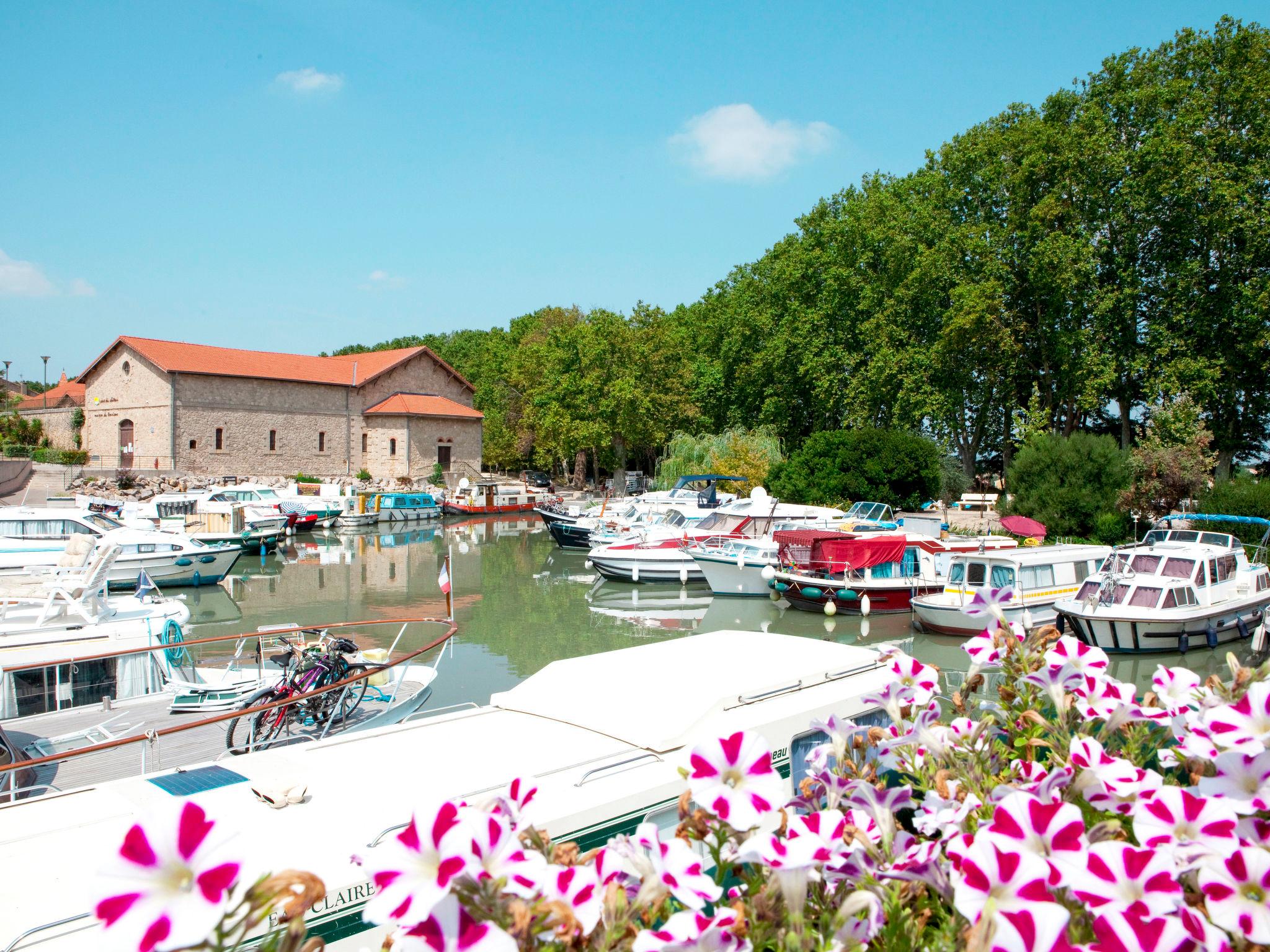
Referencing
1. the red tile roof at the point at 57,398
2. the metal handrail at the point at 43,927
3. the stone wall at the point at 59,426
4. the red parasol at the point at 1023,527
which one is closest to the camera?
the metal handrail at the point at 43,927

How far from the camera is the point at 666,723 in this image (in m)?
5.67

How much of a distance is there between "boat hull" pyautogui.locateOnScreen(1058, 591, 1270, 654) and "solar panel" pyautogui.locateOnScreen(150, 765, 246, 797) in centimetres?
1433

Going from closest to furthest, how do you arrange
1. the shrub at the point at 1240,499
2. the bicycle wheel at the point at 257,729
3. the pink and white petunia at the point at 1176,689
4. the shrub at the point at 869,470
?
the pink and white petunia at the point at 1176,689
the bicycle wheel at the point at 257,729
the shrub at the point at 1240,499
the shrub at the point at 869,470

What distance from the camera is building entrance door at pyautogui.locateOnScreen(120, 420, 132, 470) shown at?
2009 inches

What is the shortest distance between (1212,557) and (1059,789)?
59.7 feet

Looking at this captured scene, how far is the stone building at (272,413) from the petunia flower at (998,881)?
54.7 m

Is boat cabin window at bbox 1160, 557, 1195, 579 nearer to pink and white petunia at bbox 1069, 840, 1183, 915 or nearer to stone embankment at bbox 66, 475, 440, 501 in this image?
pink and white petunia at bbox 1069, 840, 1183, 915

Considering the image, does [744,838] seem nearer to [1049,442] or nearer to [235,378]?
[1049,442]

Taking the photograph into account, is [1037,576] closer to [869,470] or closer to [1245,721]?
[869,470]

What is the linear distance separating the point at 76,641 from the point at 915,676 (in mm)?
11279

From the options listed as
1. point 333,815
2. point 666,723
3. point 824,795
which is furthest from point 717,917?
point 666,723

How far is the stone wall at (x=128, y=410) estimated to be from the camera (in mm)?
49812

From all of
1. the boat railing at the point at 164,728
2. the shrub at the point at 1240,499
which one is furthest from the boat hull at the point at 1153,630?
the boat railing at the point at 164,728

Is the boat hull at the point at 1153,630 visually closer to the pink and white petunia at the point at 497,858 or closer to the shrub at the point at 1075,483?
the shrub at the point at 1075,483
